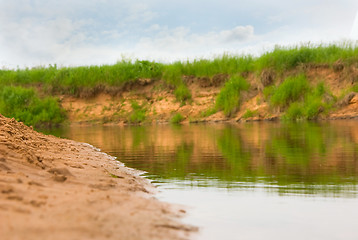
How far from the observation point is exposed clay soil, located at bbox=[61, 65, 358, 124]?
21.1 metres

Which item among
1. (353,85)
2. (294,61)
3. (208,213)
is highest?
(294,61)

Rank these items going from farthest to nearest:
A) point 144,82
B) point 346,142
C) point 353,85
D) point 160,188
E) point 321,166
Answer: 1. point 144,82
2. point 353,85
3. point 346,142
4. point 321,166
5. point 160,188

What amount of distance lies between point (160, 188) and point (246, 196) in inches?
38.3

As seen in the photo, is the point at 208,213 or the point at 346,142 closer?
the point at 208,213

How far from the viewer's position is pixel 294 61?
22953 mm

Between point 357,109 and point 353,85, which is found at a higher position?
point 353,85

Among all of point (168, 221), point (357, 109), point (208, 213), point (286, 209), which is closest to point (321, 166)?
point (286, 209)

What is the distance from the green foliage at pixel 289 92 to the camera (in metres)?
21.1

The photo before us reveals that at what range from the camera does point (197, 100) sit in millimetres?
24938

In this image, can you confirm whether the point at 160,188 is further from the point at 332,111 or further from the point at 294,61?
the point at 294,61

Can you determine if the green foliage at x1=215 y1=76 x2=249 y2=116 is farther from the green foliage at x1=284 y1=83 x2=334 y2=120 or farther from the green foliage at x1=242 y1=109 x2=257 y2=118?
the green foliage at x1=284 y1=83 x2=334 y2=120

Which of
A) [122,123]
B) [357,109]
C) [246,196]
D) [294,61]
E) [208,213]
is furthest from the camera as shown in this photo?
[122,123]

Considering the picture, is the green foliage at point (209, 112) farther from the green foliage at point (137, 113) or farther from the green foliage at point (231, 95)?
the green foliage at point (137, 113)

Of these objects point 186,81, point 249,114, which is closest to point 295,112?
point 249,114
